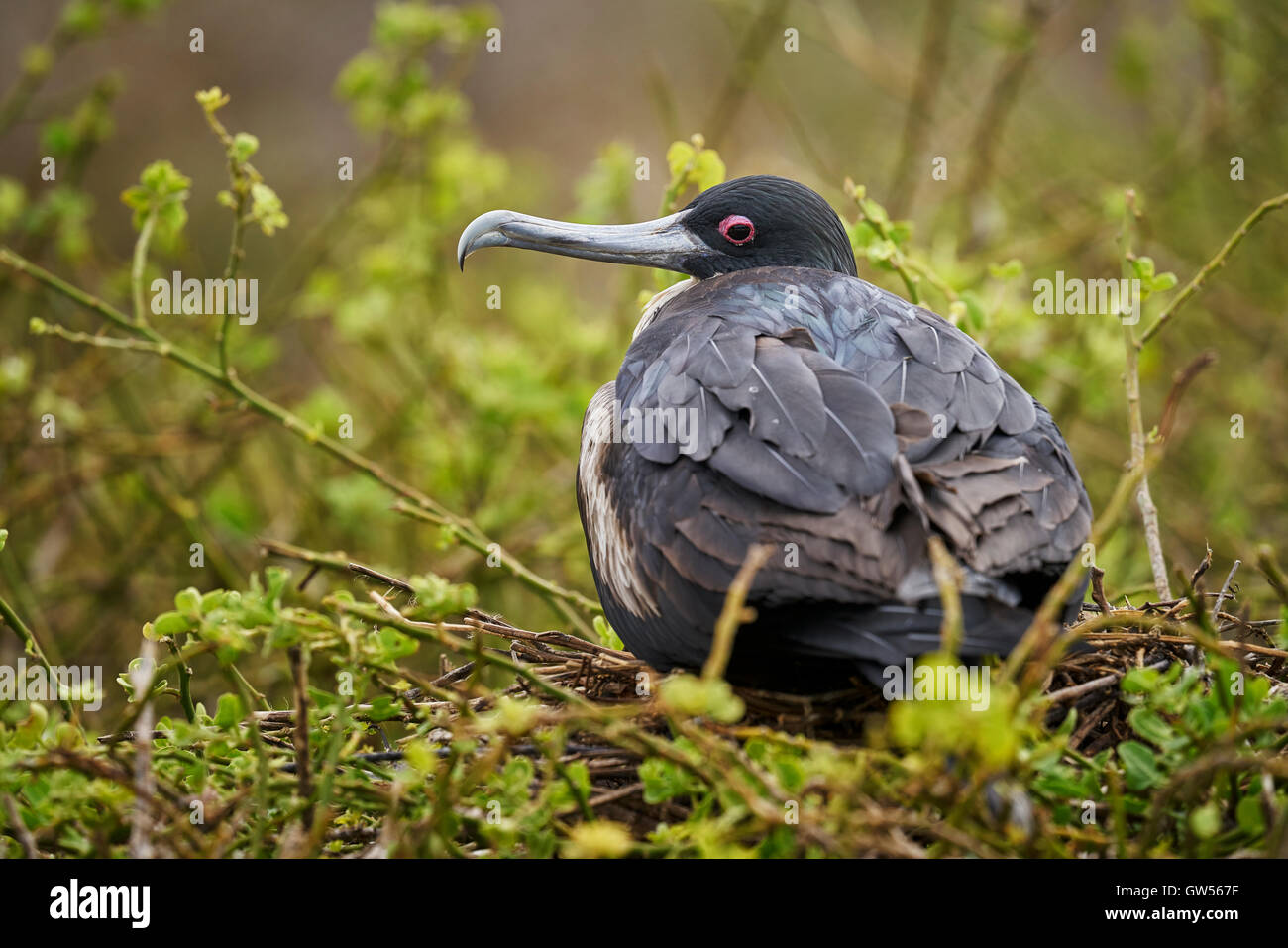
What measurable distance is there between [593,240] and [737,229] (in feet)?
1.33

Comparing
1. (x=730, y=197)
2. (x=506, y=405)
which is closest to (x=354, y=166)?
(x=506, y=405)

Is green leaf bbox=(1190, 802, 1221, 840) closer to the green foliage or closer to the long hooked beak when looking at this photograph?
the green foliage

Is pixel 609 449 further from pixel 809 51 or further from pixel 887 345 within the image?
pixel 809 51

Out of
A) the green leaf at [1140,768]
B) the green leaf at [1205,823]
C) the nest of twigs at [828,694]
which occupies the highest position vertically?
the nest of twigs at [828,694]

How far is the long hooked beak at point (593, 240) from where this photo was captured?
313cm

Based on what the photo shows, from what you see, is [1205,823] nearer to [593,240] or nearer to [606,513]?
[606,513]

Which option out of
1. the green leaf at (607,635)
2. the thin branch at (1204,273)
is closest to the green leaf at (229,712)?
the green leaf at (607,635)

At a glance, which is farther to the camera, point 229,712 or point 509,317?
point 509,317

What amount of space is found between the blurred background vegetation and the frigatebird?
45cm

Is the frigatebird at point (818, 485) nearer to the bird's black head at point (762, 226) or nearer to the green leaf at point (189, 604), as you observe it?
the bird's black head at point (762, 226)

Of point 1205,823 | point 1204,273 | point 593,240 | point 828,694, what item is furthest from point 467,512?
point 1205,823

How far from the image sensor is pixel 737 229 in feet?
11.0

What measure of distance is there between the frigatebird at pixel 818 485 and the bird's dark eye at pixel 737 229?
47cm
